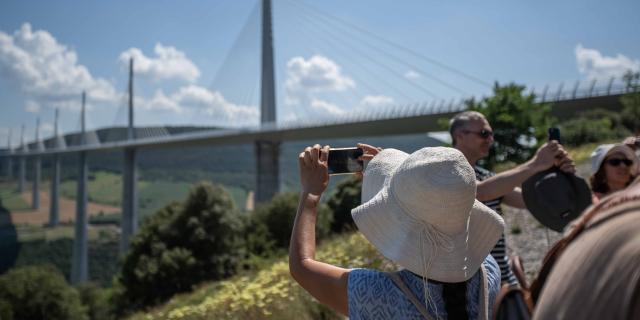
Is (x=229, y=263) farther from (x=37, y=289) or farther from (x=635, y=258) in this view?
(x=635, y=258)

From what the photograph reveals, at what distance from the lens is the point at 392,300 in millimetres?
1427

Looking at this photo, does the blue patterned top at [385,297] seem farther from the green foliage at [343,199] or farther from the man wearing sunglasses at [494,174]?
the green foliage at [343,199]

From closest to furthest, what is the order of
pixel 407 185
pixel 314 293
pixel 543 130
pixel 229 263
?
pixel 407 185 < pixel 314 293 < pixel 229 263 < pixel 543 130

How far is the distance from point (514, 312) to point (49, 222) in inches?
3539

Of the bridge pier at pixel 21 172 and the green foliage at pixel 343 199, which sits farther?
the bridge pier at pixel 21 172

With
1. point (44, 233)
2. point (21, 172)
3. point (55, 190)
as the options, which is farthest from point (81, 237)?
point (21, 172)

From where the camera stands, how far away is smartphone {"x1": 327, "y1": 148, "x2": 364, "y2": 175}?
5.75ft

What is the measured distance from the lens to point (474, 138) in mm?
2795

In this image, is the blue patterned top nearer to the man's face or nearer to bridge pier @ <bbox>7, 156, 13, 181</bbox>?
the man's face

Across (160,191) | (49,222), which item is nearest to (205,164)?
(160,191)

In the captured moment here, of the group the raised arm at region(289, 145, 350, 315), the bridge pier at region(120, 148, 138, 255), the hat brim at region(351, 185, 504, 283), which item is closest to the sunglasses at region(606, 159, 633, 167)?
the hat brim at region(351, 185, 504, 283)

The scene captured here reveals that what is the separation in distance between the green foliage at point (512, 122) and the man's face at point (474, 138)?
18231mm

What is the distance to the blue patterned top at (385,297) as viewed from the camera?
4.66 ft

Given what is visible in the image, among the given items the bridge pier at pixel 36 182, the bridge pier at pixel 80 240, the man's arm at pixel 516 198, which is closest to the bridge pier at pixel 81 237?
the bridge pier at pixel 80 240
